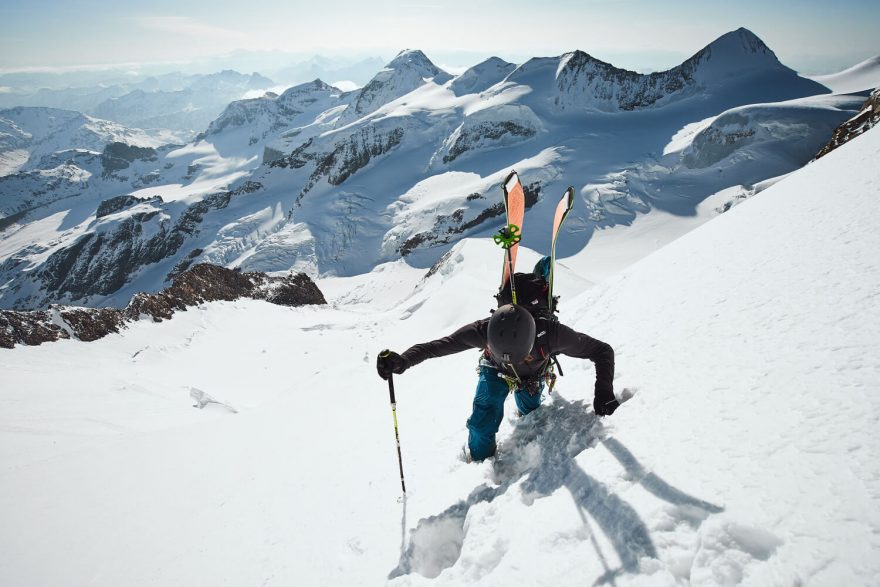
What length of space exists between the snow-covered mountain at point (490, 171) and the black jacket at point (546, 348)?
38690mm

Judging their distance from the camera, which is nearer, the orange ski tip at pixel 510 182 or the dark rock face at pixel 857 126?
Answer: the orange ski tip at pixel 510 182

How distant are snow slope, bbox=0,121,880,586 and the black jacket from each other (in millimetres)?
378

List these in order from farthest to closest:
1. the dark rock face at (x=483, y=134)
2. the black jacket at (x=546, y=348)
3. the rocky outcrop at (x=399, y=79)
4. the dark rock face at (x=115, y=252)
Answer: the rocky outcrop at (x=399, y=79) < the dark rock face at (x=115, y=252) < the dark rock face at (x=483, y=134) < the black jacket at (x=546, y=348)

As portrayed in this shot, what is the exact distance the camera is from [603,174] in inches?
2516

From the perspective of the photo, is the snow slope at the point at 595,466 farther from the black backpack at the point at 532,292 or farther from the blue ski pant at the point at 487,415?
the black backpack at the point at 532,292

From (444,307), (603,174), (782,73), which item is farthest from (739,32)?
(444,307)

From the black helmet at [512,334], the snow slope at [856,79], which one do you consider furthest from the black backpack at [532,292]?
the snow slope at [856,79]

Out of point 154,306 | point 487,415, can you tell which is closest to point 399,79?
point 154,306

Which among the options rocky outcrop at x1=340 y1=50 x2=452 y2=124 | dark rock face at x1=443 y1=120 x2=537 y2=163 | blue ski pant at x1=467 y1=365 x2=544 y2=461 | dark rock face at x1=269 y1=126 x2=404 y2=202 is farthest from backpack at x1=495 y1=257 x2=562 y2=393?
rocky outcrop at x1=340 y1=50 x2=452 y2=124

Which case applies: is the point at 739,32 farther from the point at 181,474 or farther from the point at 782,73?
the point at 181,474

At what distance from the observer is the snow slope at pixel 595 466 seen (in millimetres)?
2375

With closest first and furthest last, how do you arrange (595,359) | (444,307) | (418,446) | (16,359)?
(595,359), (418,446), (16,359), (444,307)

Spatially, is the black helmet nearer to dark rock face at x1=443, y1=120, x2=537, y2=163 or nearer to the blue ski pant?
the blue ski pant

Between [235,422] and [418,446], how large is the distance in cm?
609
